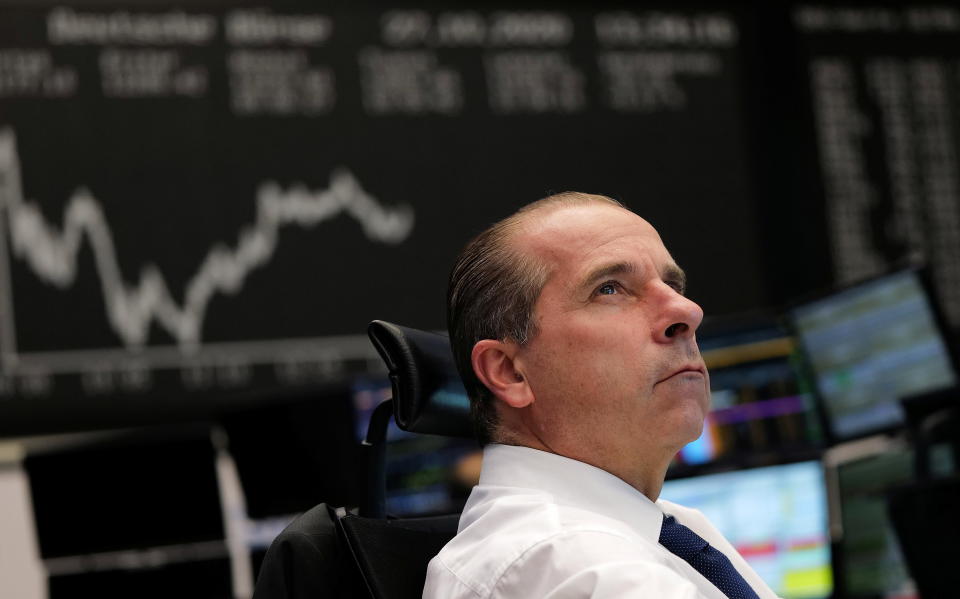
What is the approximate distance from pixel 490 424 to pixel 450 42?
301cm

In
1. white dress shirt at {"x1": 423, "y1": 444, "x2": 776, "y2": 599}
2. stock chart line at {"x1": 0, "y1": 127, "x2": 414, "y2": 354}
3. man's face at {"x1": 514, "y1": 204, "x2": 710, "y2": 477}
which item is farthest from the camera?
stock chart line at {"x1": 0, "y1": 127, "x2": 414, "y2": 354}

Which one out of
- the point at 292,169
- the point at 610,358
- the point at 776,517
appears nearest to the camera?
the point at 610,358

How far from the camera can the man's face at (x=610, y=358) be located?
1.45 m

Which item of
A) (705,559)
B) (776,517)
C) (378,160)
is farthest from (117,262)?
(705,559)

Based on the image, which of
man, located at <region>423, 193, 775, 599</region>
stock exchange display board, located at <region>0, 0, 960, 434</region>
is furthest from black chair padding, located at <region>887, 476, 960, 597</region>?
stock exchange display board, located at <region>0, 0, 960, 434</region>

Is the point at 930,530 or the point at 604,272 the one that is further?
the point at 930,530

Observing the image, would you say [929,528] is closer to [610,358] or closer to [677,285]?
[677,285]

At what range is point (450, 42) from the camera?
4.39 meters

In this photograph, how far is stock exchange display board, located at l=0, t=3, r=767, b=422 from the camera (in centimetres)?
390

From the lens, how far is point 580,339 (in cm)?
147

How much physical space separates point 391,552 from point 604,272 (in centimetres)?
38

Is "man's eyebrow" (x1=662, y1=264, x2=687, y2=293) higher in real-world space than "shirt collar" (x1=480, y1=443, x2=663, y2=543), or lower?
higher

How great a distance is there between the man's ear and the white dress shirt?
59 mm

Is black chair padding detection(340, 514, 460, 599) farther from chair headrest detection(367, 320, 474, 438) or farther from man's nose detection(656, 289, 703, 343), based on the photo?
man's nose detection(656, 289, 703, 343)
